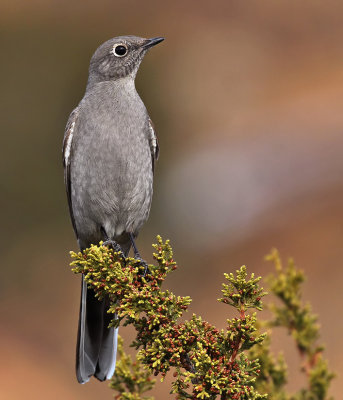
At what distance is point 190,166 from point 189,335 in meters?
14.8

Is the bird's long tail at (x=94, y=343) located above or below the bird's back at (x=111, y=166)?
below

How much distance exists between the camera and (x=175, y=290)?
603 inches

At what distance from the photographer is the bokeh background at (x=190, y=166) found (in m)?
14.5

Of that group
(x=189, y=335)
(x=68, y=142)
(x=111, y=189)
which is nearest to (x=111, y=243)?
(x=111, y=189)

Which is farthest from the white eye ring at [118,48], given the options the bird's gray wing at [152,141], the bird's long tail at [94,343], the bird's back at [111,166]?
the bird's long tail at [94,343]

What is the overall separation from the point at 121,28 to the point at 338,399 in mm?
19069

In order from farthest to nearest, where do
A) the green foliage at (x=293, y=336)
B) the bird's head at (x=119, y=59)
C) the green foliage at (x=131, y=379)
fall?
the bird's head at (x=119, y=59) < the green foliage at (x=131, y=379) < the green foliage at (x=293, y=336)

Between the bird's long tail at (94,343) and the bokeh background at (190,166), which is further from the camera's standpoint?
the bokeh background at (190,166)

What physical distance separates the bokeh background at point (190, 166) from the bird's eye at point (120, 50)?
585cm

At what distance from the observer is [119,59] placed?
22.9ft

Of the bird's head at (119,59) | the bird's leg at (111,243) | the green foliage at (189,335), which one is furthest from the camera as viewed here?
the bird's head at (119,59)

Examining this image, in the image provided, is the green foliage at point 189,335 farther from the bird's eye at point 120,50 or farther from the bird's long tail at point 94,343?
the bird's eye at point 120,50

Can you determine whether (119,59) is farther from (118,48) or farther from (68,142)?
(68,142)

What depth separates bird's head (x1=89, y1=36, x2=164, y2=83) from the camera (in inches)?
272
